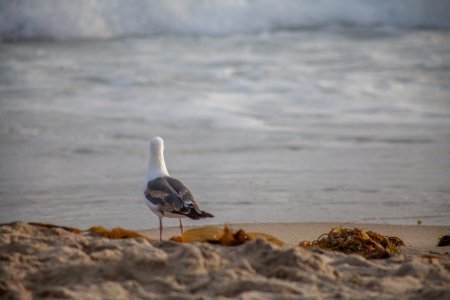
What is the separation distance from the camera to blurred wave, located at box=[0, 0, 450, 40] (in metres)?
21.0

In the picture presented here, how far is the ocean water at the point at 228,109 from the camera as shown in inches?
330

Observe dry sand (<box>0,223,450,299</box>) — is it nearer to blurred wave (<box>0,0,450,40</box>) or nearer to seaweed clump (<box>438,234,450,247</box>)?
seaweed clump (<box>438,234,450,247</box>)

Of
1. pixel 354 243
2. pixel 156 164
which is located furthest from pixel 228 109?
pixel 354 243

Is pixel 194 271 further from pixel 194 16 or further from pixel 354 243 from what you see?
pixel 194 16

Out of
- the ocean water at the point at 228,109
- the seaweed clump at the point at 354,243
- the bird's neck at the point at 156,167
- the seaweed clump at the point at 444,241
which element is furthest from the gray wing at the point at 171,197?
the seaweed clump at the point at 444,241

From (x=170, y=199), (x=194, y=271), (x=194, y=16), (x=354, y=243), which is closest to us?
(x=194, y=271)

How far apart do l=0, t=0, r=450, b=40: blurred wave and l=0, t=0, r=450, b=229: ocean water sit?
4cm

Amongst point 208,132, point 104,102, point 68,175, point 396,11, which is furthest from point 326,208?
point 396,11

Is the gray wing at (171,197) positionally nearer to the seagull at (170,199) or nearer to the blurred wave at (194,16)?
the seagull at (170,199)

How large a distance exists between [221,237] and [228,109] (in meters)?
7.43

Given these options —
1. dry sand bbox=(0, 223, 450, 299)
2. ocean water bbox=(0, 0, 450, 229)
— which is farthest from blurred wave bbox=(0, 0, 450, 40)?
dry sand bbox=(0, 223, 450, 299)

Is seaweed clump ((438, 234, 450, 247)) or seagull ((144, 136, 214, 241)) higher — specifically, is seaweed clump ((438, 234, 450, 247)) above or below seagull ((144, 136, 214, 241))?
below

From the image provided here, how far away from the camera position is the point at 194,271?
15.7 ft

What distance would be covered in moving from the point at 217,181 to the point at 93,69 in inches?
315
